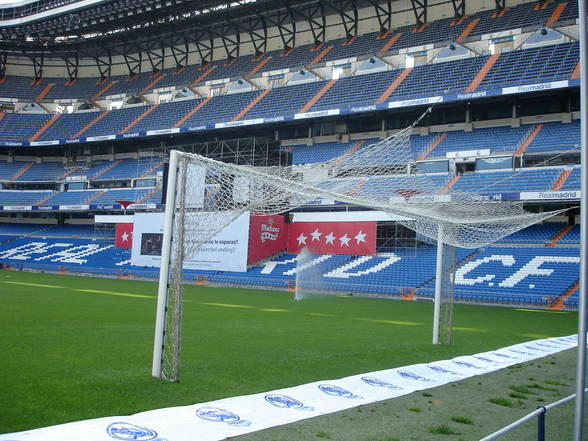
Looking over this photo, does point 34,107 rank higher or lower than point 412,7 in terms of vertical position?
lower

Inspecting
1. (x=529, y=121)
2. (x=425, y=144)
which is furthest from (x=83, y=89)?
(x=529, y=121)

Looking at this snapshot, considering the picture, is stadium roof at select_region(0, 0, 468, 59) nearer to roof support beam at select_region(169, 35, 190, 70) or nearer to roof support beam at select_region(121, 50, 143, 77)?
roof support beam at select_region(169, 35, 190, 70)

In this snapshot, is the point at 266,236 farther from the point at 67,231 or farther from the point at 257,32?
the point at 257,32

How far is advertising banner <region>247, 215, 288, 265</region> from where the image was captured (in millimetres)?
34531

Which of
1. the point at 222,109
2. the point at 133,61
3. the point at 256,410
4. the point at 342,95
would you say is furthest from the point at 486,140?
the point at 133,61

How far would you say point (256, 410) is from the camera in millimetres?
6277

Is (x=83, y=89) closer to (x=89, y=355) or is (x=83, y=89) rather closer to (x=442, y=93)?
(x=442, y=93)

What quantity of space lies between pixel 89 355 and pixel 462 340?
27.5 ft

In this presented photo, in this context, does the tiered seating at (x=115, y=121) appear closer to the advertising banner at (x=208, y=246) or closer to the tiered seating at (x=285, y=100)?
the tiered seating at (x=285, y=100)

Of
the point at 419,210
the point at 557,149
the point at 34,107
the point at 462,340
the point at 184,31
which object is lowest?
the point at 462,340

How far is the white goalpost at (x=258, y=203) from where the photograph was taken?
7699 mm

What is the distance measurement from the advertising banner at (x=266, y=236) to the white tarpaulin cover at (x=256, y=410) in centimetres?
2521

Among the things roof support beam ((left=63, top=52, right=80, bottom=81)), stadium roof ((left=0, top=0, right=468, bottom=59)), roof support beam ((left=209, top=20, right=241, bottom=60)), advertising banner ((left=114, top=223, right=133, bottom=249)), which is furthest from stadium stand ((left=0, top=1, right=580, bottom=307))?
stadium roof ((left=0, top=0, right=468, bottom=59))

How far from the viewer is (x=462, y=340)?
43.6ft
